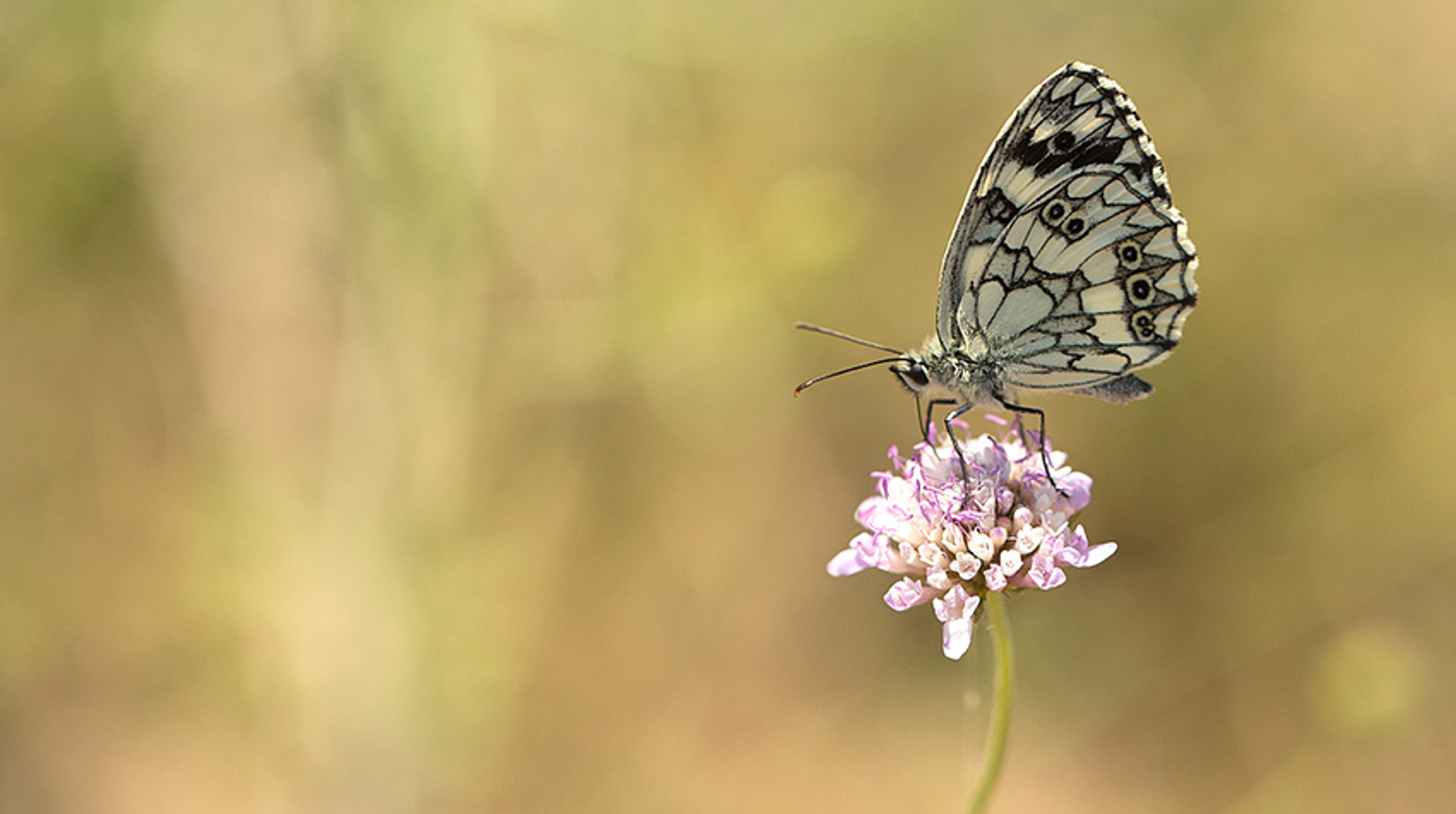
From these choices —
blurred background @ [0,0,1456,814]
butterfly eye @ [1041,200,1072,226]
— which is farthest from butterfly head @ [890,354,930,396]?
blurred background @ [0,0,1456,814]

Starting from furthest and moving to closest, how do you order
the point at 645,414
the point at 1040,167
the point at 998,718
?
the point at 645,414 → the point at 1040,167 → the point at 998,718

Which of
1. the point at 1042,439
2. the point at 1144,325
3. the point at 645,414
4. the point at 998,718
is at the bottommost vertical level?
the point at 998,718

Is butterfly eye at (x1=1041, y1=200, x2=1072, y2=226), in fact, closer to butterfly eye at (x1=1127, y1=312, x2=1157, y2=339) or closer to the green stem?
butterfly eye at (x1=1127, y1=312, x2=1157, y2=339)

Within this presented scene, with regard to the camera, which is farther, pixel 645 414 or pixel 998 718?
pixel 645 414

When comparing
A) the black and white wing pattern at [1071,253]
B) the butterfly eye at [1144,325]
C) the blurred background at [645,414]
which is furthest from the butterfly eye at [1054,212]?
the blurred background at [645,414]

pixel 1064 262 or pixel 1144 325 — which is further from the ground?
pixel 1064 262

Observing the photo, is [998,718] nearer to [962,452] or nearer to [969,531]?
[969,531]

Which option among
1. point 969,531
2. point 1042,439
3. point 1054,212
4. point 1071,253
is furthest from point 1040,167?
→ point 969,531
